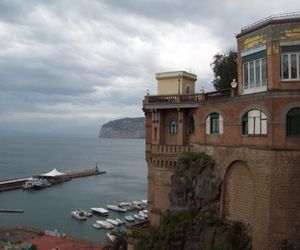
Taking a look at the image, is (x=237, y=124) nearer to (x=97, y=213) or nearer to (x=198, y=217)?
Answer: (x=198, y=217)

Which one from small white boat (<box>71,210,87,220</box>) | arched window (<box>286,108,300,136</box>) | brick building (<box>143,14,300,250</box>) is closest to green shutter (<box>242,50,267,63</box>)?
brick building (<box>143,14,300,250</box>)

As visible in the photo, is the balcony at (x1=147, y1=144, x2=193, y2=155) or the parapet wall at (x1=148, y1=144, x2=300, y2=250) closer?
the parapet wall at (x1=148, y1=144, x2=300, y2=250)

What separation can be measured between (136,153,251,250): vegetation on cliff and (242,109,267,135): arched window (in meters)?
4.19

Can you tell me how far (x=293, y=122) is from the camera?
940 inches

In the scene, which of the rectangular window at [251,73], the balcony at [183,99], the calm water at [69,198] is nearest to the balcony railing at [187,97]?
the balcony at [183,99]

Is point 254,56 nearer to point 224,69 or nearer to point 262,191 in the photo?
point 262,191

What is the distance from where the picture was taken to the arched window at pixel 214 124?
94.7 feet

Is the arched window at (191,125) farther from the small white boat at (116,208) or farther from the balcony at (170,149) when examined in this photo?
the small white boat at (116,208)

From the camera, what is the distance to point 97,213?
3396 inches

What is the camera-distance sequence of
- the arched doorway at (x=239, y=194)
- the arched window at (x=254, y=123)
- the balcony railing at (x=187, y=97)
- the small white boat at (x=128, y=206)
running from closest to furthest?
the arched window at (x=254, y=123)
the arched doorway at (x=239, y=194)
the balcony railing at (x=187, y=97)
the small white boat at (x=128, y=206)

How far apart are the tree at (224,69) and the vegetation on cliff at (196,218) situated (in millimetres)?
14470

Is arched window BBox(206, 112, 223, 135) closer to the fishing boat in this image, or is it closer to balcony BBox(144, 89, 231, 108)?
balcony BBox(144, 89, 231, 108)

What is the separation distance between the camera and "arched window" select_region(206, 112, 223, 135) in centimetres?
2886

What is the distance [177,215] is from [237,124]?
7808mm
